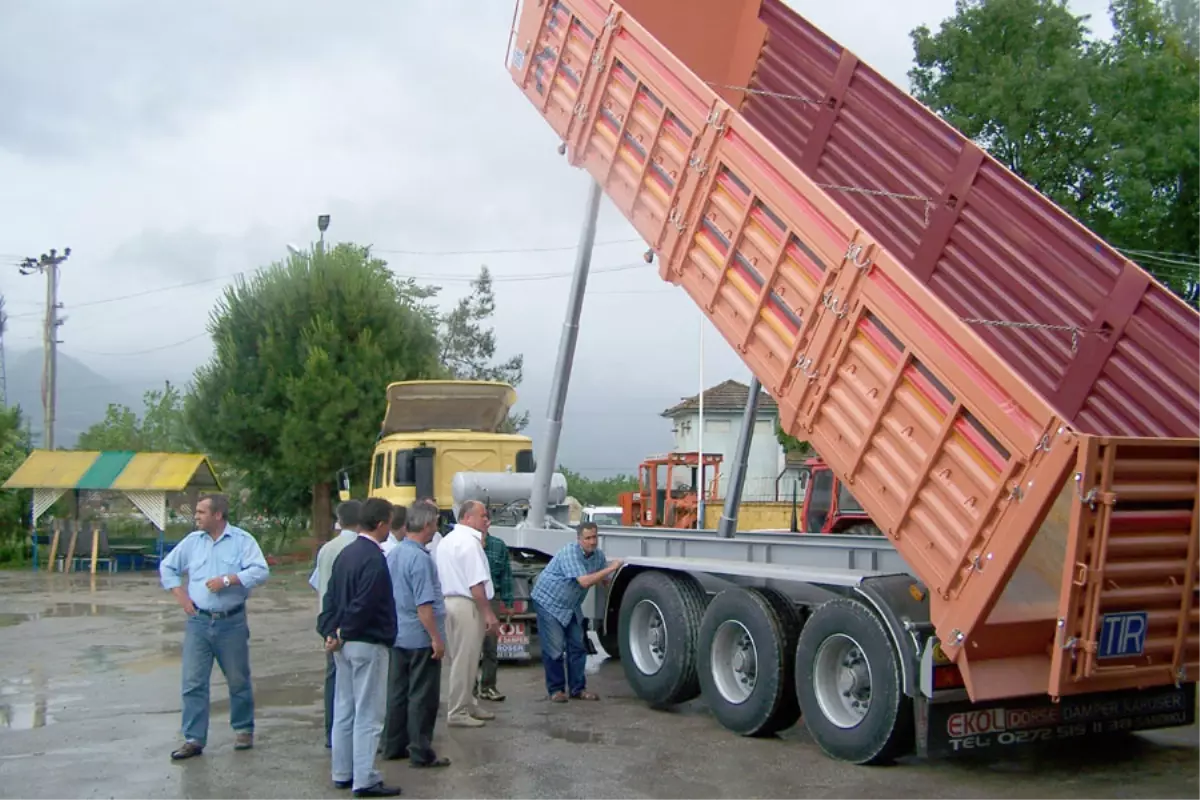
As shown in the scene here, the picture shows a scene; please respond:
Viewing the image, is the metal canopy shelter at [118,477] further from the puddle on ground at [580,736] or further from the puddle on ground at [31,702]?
the puddle on ground at [580,736]

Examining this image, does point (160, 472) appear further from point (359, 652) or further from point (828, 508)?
point (359, 652)

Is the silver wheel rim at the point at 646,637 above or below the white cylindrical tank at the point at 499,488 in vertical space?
below

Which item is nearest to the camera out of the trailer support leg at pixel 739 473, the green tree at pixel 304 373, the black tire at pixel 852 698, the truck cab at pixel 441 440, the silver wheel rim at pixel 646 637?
the black tire at pixel 852 698

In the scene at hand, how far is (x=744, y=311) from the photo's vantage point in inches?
320

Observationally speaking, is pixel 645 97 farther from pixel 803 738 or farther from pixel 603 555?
pixel 803 738

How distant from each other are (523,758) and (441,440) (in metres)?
9.02

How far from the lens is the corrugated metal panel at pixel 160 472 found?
25594mm

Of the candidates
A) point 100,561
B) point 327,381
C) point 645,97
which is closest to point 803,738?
point 645,97

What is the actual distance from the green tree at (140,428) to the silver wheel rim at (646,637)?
46355mm

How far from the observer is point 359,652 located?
673 cm

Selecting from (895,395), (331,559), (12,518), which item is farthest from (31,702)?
(12,518)

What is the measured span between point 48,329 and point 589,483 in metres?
21.2

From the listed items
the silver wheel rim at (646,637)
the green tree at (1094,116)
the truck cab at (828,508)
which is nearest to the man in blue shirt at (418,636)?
the silver wheel rim at (646,637)

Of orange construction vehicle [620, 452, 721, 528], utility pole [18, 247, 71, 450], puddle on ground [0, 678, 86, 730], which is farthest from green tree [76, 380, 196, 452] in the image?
puddle on ground [0, 678, 86, 730]
